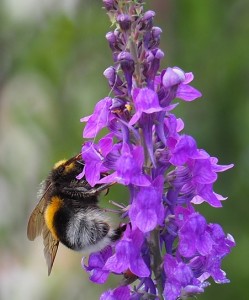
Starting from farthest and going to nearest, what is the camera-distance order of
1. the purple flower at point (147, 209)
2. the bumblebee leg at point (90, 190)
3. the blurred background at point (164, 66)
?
the blurred background at point (164, 66) < the bumblebee leg at point (90, 190) < the purple flower at point (147, 209)

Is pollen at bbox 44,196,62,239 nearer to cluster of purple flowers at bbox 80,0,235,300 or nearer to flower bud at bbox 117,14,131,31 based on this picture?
cluster of purple flowers at bbox 80,0,235,300

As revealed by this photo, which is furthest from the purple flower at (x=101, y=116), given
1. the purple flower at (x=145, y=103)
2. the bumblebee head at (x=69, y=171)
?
the bumblebee head at (x=69, y=171)

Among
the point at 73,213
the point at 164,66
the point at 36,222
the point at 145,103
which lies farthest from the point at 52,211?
the point at 164,66

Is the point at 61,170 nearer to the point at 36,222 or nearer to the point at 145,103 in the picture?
the point at 36,222

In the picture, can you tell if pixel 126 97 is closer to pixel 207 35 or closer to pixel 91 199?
pixel 91 199

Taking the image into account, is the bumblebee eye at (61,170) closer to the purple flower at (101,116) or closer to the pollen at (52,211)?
the pollen at (52,211)

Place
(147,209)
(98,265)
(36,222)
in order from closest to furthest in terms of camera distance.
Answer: (147,209)
(98,265)
(36,222)
